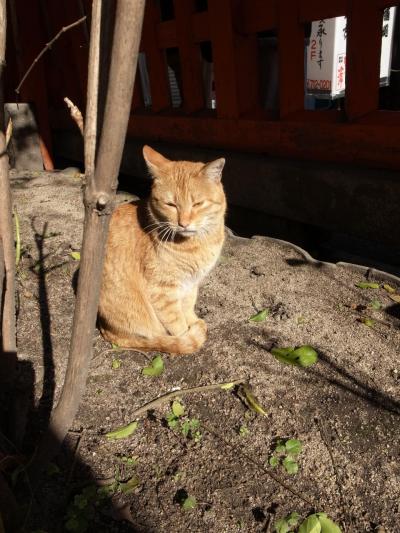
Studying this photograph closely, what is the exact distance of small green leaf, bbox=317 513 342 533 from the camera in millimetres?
1456

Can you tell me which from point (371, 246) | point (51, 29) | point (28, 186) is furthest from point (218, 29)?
point (51, 29)

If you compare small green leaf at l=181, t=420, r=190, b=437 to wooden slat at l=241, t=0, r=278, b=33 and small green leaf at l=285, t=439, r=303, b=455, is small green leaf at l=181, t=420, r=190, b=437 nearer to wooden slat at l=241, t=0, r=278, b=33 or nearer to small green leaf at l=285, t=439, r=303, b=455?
small green leaf at l=285, t=439, r=303, b=455

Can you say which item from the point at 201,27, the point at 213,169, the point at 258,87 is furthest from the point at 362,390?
the point at 201,27

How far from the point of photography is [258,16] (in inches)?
148

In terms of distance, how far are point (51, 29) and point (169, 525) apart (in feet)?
22.7

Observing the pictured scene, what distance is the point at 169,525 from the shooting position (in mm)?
1507

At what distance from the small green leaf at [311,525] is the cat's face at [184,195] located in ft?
4.71

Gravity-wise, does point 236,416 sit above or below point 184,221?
below

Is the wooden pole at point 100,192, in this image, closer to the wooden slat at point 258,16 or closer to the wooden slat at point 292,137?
the wooden slat at point 292,137

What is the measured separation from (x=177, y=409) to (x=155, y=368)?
0.32m

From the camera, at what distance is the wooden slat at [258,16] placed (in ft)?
11.9

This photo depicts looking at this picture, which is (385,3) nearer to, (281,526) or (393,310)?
(393,310)

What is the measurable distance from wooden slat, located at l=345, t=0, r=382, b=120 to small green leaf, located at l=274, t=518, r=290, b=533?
3.01 metres

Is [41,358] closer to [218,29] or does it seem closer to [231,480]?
[231,480]
